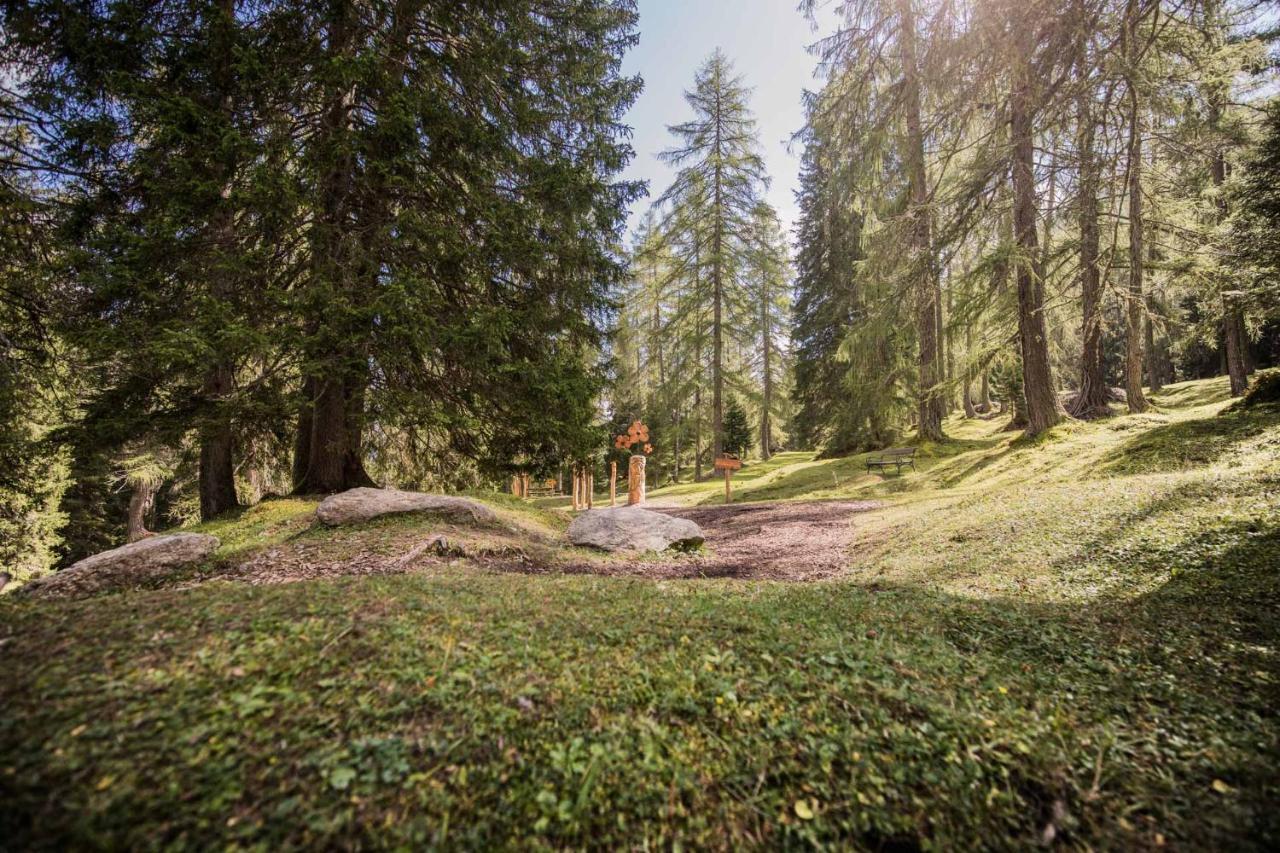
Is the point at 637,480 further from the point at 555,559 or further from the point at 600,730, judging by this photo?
the point at 600,730

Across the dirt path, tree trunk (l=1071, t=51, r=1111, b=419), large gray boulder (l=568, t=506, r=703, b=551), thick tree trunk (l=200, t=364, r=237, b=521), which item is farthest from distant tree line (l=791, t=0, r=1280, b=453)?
thick tree trunk (l=200, t=364, r=237, b=521)

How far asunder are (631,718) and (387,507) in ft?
17.6

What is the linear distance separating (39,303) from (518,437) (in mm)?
5711

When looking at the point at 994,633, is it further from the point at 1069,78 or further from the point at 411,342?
the point at 411,342

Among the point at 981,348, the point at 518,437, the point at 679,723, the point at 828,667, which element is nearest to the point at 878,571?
the point at 828,667

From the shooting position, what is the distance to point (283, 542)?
5164 mm

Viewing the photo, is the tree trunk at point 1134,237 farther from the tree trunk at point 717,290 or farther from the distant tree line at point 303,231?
the tree trunk at point 717,290

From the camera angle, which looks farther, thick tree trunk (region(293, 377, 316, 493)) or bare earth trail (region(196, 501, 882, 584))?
thick tree trunk (region(293, 377, 316, 493))

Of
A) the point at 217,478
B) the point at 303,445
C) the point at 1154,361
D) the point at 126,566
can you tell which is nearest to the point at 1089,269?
the point at 126,566

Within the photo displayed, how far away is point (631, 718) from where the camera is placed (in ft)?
6.17

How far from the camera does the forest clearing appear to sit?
61.4 inches

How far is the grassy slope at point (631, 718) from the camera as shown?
54.8 inches

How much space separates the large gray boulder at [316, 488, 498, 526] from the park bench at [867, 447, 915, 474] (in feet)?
35.9

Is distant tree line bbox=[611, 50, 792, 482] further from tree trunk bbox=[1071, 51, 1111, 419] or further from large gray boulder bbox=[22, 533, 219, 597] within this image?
large gray boulder bbox=[22, 533, 219, 597]
